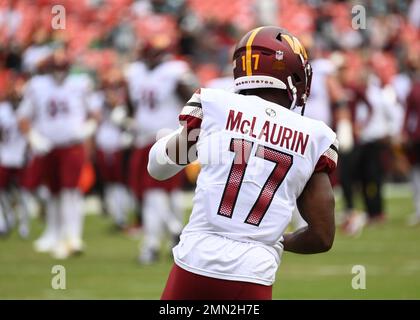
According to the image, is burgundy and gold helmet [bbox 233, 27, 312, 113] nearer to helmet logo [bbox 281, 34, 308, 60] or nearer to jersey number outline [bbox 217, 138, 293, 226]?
helmet logo [bbox 281, 34, 308, 60]

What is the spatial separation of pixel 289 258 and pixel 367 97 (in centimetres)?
420

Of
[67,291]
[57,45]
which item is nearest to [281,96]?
[67,291]

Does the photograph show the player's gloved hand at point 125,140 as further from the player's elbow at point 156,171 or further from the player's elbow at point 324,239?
the player's elbow at point 324,239

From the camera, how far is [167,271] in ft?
33.2

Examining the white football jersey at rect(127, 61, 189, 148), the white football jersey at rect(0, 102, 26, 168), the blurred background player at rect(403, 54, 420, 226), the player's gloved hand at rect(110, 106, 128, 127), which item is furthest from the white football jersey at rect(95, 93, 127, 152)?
the white football jersey at rect(127, 61, 189, 148)

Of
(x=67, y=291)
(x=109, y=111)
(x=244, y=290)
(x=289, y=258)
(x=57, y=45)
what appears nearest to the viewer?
(x=244, y=290)

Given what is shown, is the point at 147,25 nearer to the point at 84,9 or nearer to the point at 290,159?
the point at 84,9

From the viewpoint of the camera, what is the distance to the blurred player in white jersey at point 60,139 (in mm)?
11875

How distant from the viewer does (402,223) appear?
48.8ft

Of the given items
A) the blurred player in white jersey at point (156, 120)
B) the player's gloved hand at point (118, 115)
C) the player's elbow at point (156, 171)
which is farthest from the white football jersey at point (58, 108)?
the player's elbow at point (156, 171)

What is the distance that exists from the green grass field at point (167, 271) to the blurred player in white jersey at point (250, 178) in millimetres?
4280

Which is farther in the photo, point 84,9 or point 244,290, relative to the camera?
point 84,9

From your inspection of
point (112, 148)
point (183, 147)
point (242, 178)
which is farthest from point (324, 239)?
point (112, 148)

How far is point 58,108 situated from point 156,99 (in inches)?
54.9
